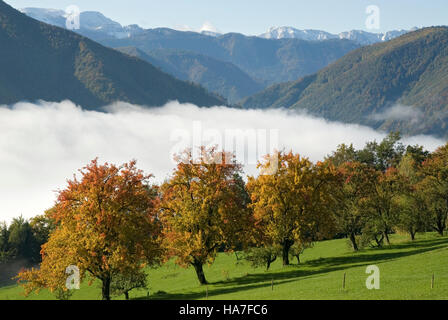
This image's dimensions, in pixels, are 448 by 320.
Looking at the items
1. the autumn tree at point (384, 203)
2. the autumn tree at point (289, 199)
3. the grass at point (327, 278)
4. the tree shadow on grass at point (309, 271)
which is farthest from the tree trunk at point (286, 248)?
the autumn tree at point (384, 203)

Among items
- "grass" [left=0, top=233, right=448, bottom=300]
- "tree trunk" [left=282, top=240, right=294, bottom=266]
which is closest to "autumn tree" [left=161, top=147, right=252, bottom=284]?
"grass" [left=0, top=233, right=448, bottom=300]

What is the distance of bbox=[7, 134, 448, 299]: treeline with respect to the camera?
47781 millimetres

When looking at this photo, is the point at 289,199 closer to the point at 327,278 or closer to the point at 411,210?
the point at 327,278

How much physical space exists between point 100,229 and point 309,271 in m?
27.2

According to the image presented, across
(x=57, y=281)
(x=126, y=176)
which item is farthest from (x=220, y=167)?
(x=57, y=281)

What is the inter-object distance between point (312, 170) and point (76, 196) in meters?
32.5

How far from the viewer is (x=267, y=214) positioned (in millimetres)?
62750

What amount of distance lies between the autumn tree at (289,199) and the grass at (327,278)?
549 cm

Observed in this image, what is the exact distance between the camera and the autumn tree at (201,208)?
181 ft

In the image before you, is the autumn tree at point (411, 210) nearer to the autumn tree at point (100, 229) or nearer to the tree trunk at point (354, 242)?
the tree trunk at point (354, 242)

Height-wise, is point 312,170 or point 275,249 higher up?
point 312,170

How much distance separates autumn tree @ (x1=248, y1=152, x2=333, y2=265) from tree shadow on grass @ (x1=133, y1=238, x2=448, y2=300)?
4.61 m
